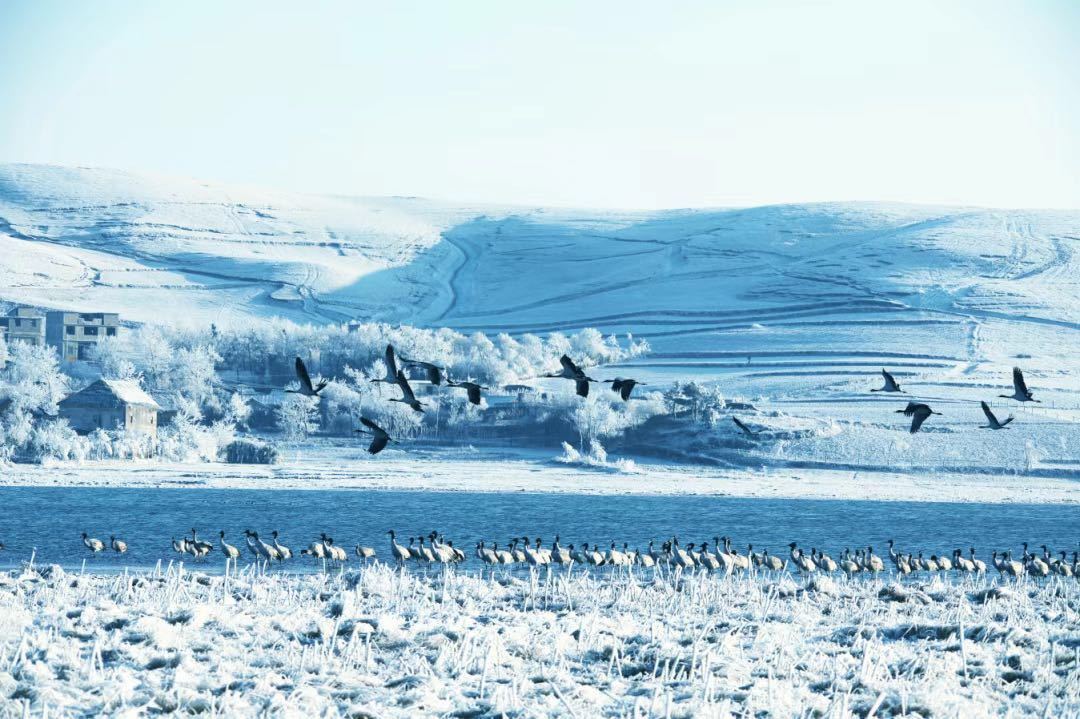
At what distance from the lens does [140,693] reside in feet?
58.6

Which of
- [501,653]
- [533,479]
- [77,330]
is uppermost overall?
[77,330]

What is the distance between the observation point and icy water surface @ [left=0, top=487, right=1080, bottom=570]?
170 ft

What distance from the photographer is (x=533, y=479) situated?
86812 millimetres

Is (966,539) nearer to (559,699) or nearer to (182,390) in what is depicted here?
(559,699)

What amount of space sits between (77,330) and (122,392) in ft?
169

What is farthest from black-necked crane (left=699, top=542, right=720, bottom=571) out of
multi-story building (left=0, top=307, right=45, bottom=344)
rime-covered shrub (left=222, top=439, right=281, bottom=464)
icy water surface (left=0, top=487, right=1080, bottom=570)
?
multi-story building (left=0, top=307, right=45, bottom=344)

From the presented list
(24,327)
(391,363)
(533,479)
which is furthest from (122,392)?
(391,363)

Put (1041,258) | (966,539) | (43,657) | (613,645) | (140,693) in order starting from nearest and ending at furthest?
(140,693) → (43,657) → (613,645) → (966,539) → (1041,258)

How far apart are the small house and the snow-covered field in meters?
64.6

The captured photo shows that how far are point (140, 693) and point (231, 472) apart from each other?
68.9 m

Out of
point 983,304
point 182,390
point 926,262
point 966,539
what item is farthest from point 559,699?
point 926,262

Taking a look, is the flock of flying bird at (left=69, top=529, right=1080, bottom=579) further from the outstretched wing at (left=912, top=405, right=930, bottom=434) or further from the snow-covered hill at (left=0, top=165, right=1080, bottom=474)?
the snow-covered hill at (left=0, top=165, right=1080, bottom=474)

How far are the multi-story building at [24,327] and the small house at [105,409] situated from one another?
47.7 meters

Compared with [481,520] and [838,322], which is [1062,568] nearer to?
[481,520]
